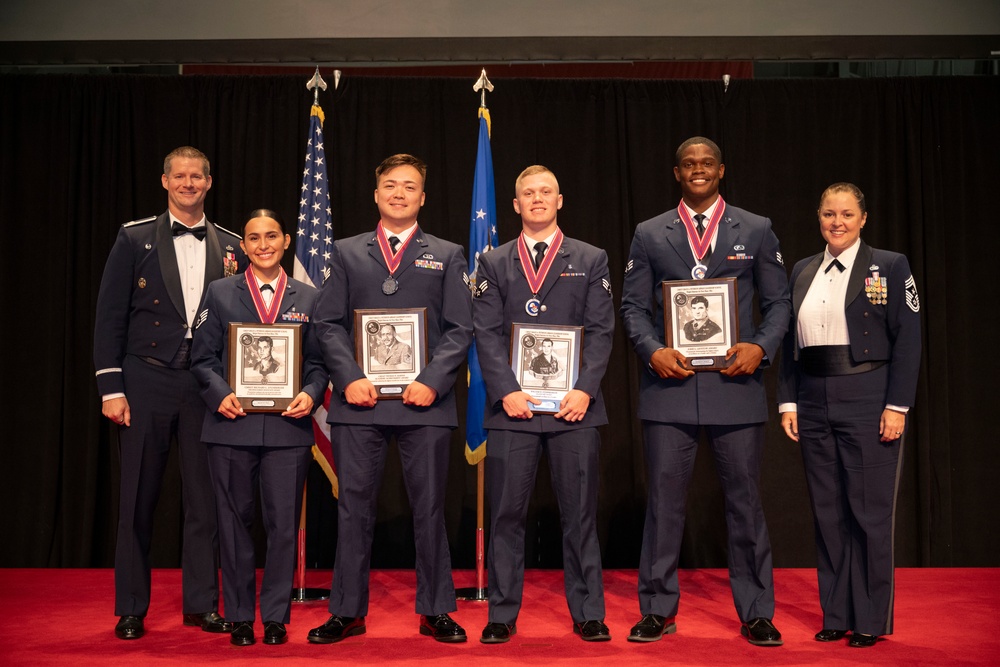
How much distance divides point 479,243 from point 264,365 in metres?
1.64

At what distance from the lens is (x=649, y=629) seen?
366 cm

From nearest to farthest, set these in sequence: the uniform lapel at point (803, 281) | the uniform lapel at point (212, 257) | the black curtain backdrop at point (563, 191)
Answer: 1. the uniform lapel at point (803, 281)
2. the uniform lapel at point (212, 257)
3. the black curtain backdrop at point (563, 191)

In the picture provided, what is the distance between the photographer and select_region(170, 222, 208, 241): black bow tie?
412 centimetres

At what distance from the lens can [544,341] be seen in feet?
Result: 12.1

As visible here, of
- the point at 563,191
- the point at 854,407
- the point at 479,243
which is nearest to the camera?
the point at 854,407

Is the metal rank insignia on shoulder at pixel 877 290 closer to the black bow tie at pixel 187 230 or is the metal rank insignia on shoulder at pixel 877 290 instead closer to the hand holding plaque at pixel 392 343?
the hand holding plaque at pixel 392 343

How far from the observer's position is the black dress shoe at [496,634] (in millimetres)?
3639

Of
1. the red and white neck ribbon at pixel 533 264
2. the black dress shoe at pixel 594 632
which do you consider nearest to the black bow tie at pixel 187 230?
the red and white neck ribbon at pixel 533 264

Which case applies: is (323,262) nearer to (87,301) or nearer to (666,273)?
(87,301)

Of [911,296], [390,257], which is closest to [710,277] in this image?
[911,296]

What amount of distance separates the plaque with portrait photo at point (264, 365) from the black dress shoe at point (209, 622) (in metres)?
0.95

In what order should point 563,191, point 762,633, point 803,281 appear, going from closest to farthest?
1. point 762,633
2. point 803,281
3. point 563,191

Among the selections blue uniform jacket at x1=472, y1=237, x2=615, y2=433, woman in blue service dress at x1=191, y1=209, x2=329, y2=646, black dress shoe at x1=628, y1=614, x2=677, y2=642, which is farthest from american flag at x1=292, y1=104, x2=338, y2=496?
black dress shoe at x1=628, y1=614, x2=677, y2=642

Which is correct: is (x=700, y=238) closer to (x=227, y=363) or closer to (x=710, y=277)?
(x=710, y=277)
